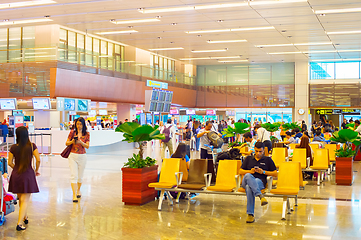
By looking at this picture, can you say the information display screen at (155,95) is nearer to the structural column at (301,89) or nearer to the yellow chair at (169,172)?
the yellow chair at (169,172)

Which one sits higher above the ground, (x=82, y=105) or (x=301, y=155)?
(x=82, y=105)

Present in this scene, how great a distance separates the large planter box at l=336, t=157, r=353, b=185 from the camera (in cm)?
1038

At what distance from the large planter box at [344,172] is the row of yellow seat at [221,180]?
12.8 feet

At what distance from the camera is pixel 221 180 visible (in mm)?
7508

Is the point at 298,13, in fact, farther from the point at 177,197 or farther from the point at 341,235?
the point at 341,235

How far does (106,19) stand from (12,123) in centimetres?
613

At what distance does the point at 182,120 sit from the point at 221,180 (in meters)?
25.0

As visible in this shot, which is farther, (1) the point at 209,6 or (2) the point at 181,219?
(1) the point at 209,6

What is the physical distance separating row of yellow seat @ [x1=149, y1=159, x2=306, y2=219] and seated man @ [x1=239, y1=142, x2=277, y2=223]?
16 centimetres

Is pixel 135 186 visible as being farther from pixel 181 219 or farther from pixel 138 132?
pixel 181 219

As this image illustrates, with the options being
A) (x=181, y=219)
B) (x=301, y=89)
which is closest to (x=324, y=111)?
(x=301, y=89)

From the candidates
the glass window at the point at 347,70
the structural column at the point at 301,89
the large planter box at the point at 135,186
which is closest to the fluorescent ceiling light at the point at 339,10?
the large planter box at the point at 135,186

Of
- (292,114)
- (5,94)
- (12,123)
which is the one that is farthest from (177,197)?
(292,114)

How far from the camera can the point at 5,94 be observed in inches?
781
